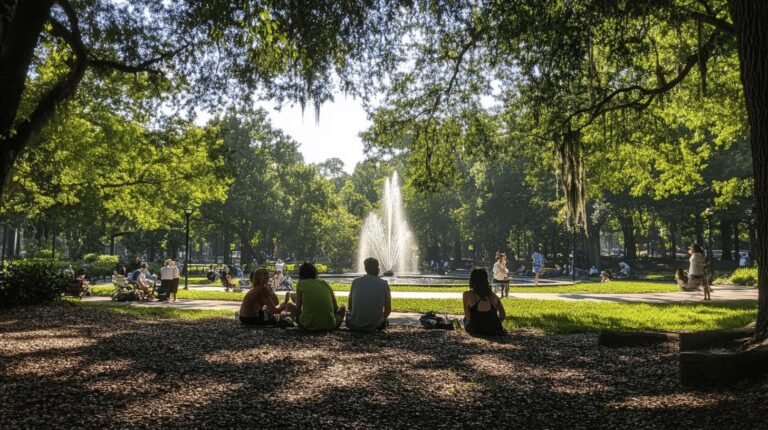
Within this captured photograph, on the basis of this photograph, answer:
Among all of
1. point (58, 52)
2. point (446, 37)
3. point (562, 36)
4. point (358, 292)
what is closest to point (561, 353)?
point (358, 292)

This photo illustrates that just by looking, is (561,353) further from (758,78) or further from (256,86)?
(256,86)

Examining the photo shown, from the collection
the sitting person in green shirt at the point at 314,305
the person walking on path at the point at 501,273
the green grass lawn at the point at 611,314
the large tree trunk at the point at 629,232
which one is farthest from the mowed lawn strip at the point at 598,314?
the large tree trunk at the point at 629,232

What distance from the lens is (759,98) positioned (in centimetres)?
575

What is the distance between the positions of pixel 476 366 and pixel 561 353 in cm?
181

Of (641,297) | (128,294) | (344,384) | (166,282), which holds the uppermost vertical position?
(166,282)

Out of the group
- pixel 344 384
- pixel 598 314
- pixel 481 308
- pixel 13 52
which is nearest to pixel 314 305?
pixel 481 308

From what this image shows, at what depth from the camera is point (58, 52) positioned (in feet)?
50.2

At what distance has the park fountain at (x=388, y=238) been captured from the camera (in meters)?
49.2

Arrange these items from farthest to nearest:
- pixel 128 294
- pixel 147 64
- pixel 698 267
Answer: pixel 128 294
pixel 698 267
pixel 147 64

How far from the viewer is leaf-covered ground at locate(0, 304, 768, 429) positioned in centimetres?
428

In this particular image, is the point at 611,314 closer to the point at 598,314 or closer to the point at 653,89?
the point at 598,314

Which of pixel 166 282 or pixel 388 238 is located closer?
pixel 166 282

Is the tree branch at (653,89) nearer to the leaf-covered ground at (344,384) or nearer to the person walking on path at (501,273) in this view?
the leaf-covered ground at (344,384)

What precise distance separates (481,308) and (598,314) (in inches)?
229
